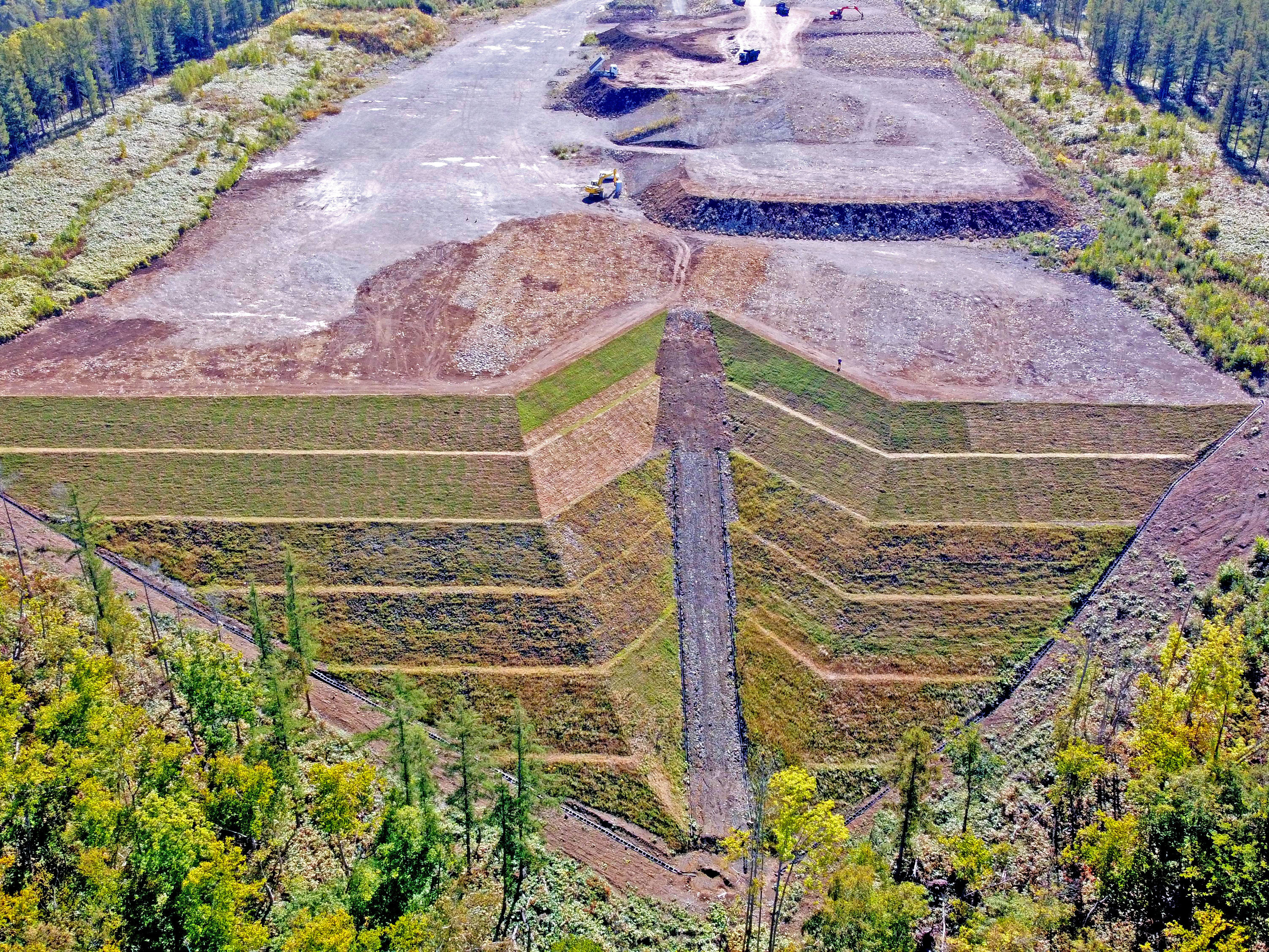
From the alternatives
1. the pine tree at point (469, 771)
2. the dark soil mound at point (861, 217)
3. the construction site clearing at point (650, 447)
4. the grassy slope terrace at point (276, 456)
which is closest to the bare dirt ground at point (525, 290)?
the construction site clearing at point (650, 447)


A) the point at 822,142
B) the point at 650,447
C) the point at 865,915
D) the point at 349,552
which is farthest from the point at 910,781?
the point at 822,142

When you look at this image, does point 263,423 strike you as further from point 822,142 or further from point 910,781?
point 822,142

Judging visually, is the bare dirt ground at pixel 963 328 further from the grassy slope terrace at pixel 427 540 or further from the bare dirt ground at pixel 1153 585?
the grassy slope terrace at pixel 427 540

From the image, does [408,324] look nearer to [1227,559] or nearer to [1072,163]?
[1227,559]

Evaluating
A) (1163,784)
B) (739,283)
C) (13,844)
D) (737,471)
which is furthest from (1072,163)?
(13,844)

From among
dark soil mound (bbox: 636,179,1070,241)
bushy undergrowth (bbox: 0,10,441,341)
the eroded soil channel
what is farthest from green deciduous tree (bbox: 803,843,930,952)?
bushy undergrowth (bbox: 0,10,441,341)
